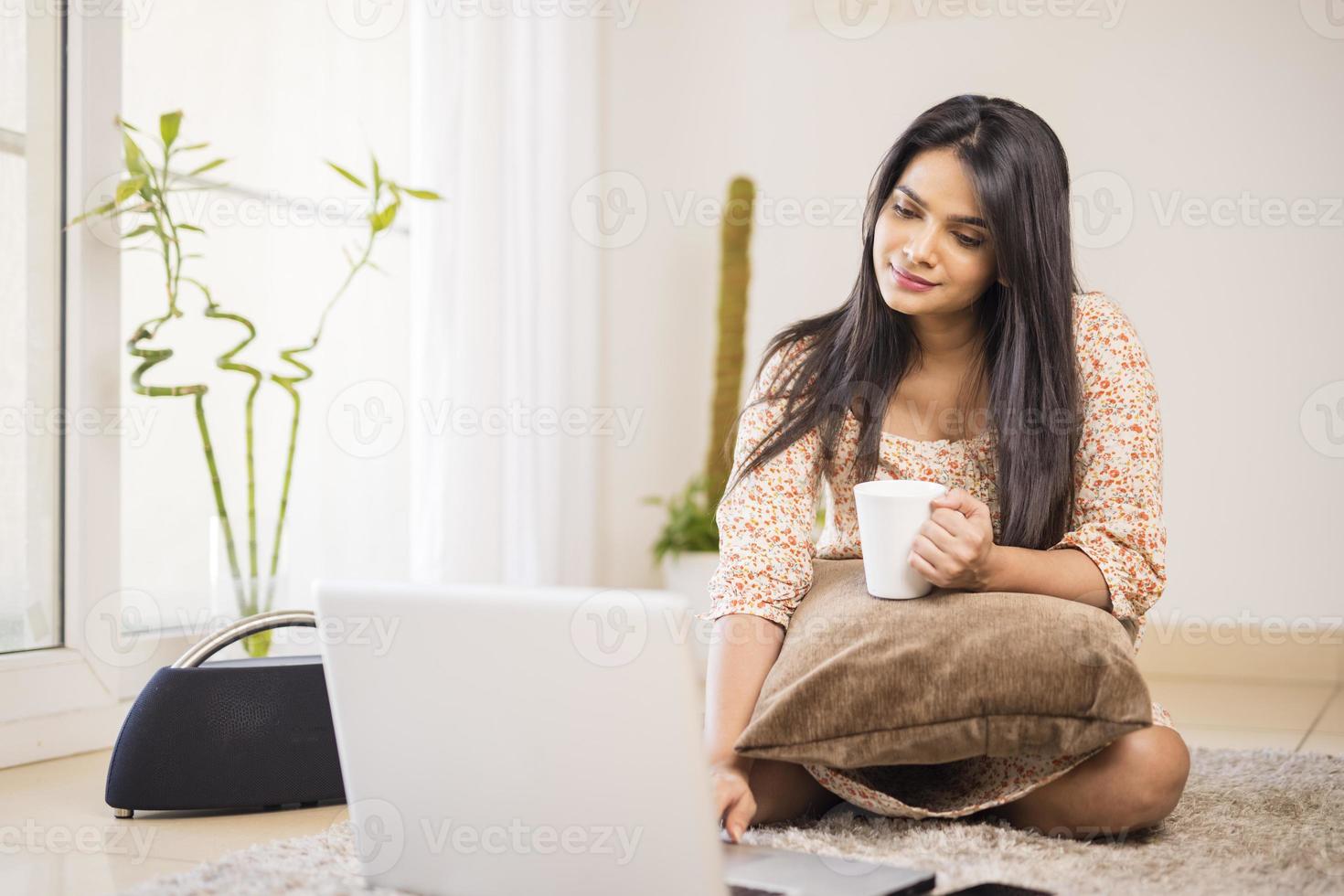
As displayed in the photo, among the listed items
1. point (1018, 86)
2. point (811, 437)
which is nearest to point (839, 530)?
point (811, 437)

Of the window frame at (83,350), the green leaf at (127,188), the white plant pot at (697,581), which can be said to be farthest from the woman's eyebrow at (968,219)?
the white plant pot at (697,581)

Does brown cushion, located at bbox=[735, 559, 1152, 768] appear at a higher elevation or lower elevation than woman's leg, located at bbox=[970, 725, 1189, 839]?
higher

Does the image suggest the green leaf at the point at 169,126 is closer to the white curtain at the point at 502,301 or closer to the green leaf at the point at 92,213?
the green leaf at the point at 92,213

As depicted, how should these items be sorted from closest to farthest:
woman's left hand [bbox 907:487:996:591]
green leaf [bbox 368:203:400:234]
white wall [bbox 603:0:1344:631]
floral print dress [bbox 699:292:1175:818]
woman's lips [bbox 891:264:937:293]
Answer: woman's left hand [bbox 907:487:996:591] → floral print dress [bbox 699:292:1175:818] → woman's lips [bbox 891:264:937:293] → green leaf [bbox 368:203:400:234] → white wall [bbox 603:0:1344:631]

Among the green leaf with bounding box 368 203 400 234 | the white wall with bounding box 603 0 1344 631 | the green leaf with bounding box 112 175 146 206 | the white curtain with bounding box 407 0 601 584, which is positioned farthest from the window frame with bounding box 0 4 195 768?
the white wall with bounding box 603 0 1344 631

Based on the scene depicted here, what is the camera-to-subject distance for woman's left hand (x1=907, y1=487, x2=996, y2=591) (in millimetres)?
1184

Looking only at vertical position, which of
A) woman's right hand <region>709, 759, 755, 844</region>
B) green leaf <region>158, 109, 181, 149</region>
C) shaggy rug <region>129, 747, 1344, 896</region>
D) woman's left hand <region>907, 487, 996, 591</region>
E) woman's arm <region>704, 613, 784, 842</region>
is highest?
green leaf <region>158, 109, 181, 149</region>

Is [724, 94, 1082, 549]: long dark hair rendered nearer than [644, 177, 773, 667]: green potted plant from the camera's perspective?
Yes

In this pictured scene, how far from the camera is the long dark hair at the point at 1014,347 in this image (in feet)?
4.54

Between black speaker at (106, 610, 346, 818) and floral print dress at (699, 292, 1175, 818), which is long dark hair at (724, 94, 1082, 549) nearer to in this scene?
floral print dress at (699, 292, 1175, 818)

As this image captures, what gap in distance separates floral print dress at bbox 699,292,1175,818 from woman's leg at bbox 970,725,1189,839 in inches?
1.0

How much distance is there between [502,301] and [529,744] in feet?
6.04

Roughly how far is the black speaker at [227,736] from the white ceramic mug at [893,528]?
0.65 metres

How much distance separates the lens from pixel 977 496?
1.47 meters
